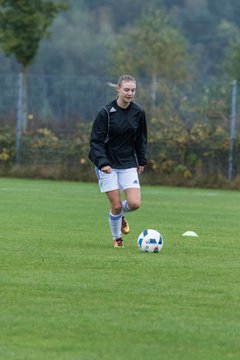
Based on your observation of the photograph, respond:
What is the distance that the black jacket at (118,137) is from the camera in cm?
1368

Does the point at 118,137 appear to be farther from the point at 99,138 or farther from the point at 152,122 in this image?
the point at 152,122

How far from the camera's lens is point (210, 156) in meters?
31.2

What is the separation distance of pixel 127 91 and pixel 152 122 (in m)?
18.3

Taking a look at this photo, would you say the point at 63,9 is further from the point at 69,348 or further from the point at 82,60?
the point at 82,60

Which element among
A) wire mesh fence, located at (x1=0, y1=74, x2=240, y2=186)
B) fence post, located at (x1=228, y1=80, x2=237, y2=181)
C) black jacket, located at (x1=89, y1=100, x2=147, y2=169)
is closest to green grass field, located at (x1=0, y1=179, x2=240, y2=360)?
black jacket, located at (x1=89, y1=100, x2=147, y2=169)

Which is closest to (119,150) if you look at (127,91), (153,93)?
(127,91)

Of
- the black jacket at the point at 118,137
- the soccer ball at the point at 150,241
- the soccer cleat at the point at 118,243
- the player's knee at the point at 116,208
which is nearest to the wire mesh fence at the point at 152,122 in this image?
the black jacket at the point at 118,137

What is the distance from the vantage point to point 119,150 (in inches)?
547

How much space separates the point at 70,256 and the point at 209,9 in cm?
12759

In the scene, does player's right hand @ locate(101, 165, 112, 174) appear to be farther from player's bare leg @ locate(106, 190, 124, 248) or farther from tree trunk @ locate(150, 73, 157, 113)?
tree trunk @ locate(150, 73, 157, 113)

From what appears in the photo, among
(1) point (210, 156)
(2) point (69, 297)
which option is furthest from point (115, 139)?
(1) point (210, 156)

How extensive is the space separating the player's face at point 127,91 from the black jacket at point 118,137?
280 millimetres

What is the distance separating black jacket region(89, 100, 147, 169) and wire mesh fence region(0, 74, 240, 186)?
17011mm

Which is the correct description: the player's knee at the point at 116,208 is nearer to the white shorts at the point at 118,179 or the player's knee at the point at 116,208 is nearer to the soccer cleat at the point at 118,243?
the white shorts at the point at 118,179
